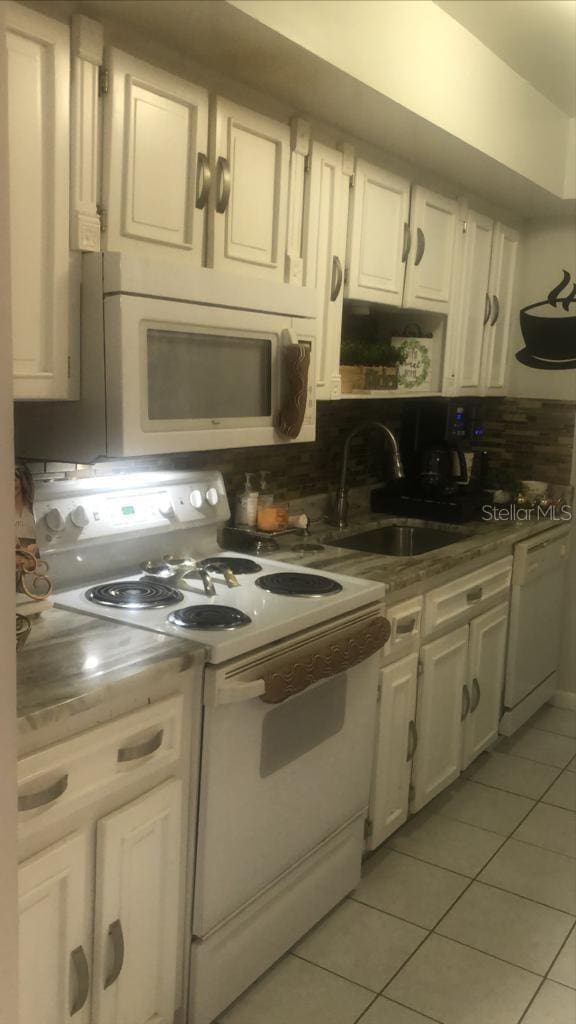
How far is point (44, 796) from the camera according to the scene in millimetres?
1354

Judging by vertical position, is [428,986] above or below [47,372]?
below

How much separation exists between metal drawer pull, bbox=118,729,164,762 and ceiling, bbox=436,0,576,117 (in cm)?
209

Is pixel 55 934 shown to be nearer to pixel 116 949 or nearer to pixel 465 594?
pixel 116 949

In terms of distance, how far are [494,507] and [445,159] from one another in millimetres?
1403

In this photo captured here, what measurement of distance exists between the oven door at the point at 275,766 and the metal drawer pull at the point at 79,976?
300 mm

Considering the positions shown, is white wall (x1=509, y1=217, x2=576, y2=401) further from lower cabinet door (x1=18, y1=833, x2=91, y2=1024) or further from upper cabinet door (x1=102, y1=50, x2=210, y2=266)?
lower cabinet door (x1=18, y1=833, x2=91, y2=1024)

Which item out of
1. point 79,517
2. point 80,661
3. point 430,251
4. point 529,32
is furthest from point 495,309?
point 80,661

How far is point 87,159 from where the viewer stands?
5.58 feet

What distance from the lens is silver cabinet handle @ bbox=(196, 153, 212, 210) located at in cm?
194

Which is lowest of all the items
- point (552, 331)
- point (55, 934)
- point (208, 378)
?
point (55, 934)

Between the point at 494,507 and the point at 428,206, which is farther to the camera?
the point at 494,507

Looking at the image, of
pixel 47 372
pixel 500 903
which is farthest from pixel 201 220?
pixel 500 903

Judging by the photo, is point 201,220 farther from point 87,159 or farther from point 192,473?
point 192,473

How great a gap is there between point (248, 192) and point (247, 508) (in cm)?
97
